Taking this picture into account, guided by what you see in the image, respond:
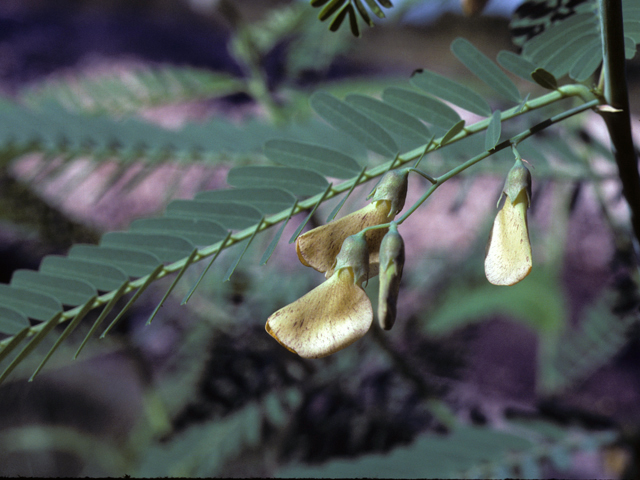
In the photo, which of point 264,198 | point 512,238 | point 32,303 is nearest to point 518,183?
point 512,238

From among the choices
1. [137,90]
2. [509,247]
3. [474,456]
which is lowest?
[474,456]

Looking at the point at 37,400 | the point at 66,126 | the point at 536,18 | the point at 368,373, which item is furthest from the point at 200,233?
the point at 37,400

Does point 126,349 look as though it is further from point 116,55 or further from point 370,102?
point 116,55

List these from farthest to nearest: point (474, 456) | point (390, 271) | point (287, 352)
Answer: point (287, 352) < point (474, 456) < point (390, 271)

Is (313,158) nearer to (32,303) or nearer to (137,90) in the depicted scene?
(32,303)

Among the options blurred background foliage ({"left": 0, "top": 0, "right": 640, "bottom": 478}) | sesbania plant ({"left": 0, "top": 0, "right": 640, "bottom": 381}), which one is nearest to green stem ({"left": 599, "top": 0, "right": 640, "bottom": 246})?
sesbania plant ({"left": 0, "top": 0, "right": 640, "bottom": 381})

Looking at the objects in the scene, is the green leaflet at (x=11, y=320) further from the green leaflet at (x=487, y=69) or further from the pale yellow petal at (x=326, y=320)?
the green leaflet at (x=487, y=69)
